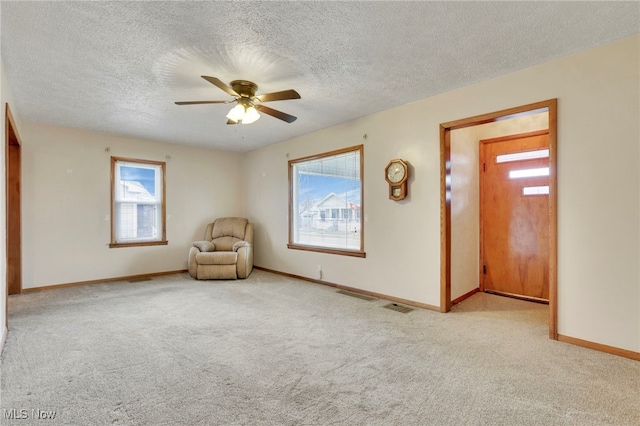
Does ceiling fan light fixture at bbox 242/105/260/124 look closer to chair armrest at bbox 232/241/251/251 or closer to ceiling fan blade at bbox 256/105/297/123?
ceiling fan blade at bbox 256/105/297/123

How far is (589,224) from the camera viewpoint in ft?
8.69

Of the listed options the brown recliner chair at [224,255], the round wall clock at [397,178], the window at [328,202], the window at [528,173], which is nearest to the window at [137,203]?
the brown recliner chair at [224,255]

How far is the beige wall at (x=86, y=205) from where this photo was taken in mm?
4695

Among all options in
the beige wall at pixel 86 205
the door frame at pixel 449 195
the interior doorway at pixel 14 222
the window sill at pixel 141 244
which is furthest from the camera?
the window sill at pixel 141 244

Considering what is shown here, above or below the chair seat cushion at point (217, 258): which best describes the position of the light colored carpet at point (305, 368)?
below

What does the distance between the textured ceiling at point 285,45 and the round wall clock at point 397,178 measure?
78 cm

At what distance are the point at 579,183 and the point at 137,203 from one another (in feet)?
20.7

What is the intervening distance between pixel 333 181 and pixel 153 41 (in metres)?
3.16

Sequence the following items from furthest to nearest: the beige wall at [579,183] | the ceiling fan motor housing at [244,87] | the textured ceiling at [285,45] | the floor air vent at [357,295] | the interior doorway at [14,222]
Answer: the interior doorway at [14,222] → the floor air vent at [357,295] → the ceiling fan motor housing at [244,87] → the beige wall at [579,183] → the textured ceiling at [285,45]

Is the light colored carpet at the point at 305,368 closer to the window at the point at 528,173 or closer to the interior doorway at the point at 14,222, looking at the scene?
the interior doorway at the point at 14,222

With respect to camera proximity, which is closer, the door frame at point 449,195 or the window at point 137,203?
the door frame at point 449,195

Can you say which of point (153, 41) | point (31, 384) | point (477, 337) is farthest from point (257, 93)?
point (477, 337)

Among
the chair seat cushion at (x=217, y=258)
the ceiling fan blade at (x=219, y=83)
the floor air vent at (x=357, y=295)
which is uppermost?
the ceiling fan blade at (x=219, y=83)

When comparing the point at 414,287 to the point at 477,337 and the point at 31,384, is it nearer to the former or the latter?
the point at 477,337
